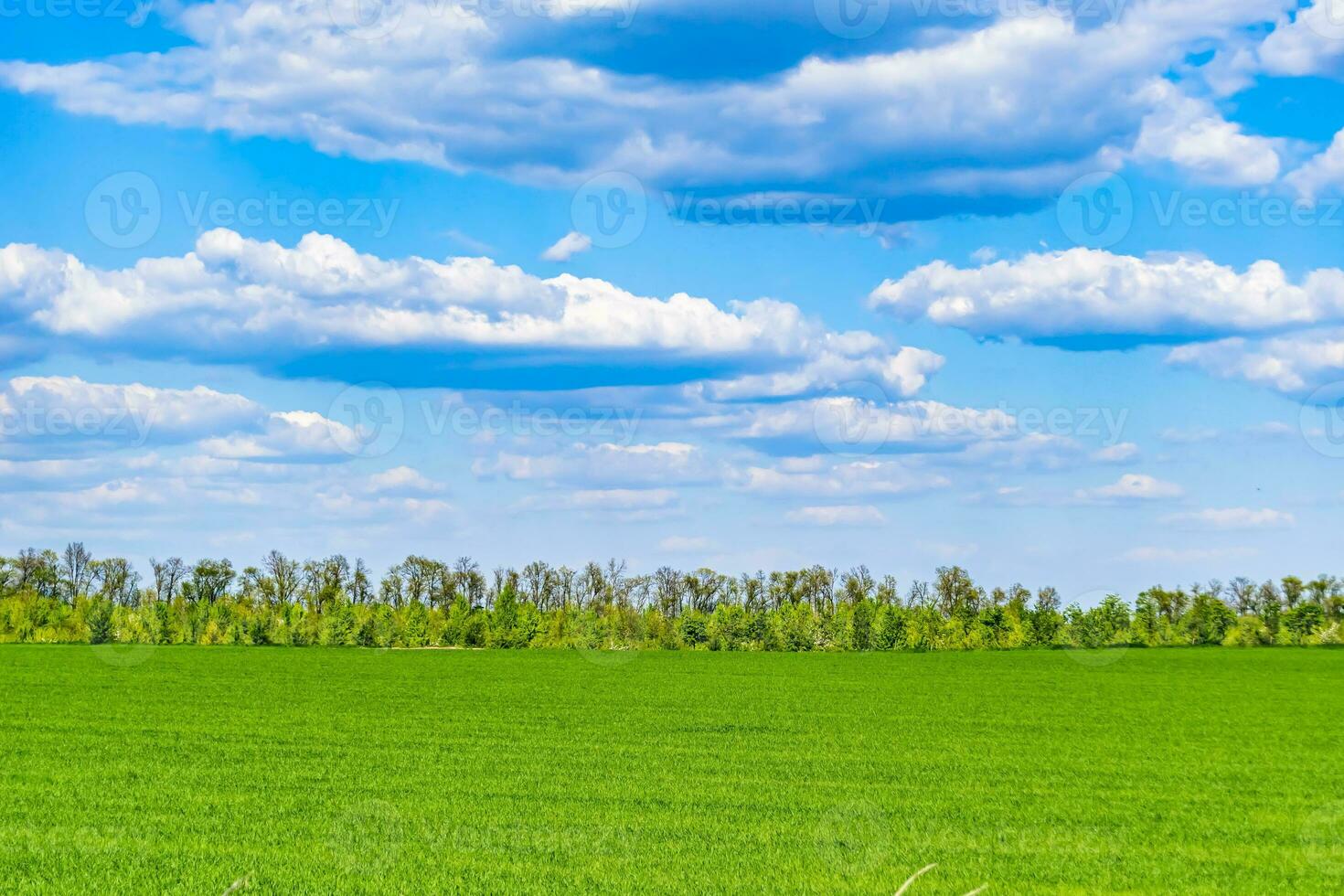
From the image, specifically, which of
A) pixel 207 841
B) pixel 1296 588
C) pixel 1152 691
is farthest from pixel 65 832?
pixel 1296 588

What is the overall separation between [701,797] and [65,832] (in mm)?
10563

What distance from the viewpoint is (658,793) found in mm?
21766

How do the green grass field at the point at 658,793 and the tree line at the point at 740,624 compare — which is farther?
the tree line at the point at 740,624

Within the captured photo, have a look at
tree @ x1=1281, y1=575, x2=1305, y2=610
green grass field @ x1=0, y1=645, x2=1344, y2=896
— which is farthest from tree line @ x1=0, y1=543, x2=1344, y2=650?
green grass field @ x1=0, y1=645, x2=1344, y2=896

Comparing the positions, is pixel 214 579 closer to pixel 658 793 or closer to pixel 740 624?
pixel 740 624

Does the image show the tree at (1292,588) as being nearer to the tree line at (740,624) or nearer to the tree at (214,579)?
the tree line at (740,624)

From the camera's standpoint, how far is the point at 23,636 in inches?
4417

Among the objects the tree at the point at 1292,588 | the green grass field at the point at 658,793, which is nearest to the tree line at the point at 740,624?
the tree at the point at 1292,588

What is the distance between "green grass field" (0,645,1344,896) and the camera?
1554cm

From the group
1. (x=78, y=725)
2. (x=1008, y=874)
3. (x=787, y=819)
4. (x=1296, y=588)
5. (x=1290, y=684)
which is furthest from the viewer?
(x=1296, y=588)

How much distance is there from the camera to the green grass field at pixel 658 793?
15539 millimetres

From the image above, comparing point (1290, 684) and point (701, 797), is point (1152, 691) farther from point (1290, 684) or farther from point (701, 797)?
point (701, 797)

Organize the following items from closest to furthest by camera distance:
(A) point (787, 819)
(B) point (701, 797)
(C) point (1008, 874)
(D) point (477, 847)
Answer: (C) point (1008, 874), (D) point (477, 847), (A) point (787, 819), (B) point (701, 797)

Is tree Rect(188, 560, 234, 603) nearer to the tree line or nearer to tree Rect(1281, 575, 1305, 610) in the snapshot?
the tree line
